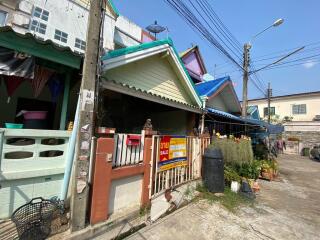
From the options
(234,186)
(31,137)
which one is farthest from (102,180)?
(234,186)

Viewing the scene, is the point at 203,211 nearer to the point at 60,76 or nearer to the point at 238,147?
the point at 238,147

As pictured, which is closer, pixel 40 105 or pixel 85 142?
pixel 85 142

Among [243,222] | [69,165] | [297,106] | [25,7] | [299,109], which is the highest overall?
[297,106]

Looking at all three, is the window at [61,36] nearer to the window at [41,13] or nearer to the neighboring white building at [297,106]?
the window at [41,13]

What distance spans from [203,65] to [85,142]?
41.8ft

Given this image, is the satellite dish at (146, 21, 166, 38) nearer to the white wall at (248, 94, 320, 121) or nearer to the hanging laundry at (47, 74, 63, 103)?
the hanging laundry at (47, 74, 63, 103)

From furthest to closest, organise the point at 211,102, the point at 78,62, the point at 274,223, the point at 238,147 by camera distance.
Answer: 1. the point at 211,102
2. the point at 238,147
3. the point at 274,223
4. the point at 78,62

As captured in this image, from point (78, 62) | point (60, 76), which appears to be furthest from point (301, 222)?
point (60, 76)

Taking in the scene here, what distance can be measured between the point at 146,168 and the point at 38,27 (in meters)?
6.96

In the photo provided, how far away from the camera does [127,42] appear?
37.1ft

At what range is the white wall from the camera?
29.0 metres

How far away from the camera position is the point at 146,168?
4.89 m

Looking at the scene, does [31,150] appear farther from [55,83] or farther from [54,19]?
[54,19]

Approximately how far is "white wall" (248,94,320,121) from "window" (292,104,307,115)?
17.0 inches
